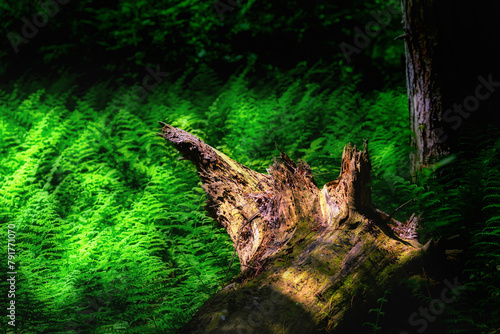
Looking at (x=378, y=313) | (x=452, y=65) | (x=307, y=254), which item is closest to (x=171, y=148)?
(x=307, y=254)

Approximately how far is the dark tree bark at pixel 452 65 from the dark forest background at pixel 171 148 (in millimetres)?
128

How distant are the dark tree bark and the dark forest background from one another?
128 millimetres

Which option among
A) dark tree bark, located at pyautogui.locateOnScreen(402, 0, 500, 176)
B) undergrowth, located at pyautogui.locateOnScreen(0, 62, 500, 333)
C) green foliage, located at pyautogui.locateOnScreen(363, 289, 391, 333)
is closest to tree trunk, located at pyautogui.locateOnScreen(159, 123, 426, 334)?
green foliage, located at pyautogui.locateOnScreen(363, 289, 391, 333)

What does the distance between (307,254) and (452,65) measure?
202 cm

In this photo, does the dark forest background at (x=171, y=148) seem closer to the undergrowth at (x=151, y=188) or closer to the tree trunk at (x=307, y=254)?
the undergrowth at (x=151, y=188)

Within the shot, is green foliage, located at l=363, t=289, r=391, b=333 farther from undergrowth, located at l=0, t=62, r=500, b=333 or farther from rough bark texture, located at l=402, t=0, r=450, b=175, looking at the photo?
rough bark texture, located at l=402, t=0, r=450, b=175

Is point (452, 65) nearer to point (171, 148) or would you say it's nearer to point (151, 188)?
point (151, 188)

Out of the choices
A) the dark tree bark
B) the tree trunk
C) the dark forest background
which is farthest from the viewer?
the dark tree bark

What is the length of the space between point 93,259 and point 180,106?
9.50ft

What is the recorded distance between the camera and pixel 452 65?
335 centimetres

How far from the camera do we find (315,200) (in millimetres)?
3074

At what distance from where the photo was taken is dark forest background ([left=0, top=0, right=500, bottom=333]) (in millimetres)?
3049

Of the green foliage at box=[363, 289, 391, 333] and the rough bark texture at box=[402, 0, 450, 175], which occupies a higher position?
the rough bark texture at box=[402, 0, 450, 175]

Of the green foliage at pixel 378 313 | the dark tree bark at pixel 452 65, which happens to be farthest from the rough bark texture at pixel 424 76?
the green foliage at pixel 378 313
